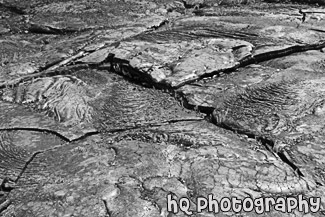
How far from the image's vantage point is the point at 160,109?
3547mm

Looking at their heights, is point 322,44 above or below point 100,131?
above

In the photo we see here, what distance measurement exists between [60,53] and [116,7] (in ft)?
4.19

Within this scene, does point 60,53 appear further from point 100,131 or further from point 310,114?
point 310,114

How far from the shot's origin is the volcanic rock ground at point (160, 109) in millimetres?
2734

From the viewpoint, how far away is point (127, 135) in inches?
127

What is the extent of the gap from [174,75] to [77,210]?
153 cm

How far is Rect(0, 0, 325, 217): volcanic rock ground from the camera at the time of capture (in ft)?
8.97

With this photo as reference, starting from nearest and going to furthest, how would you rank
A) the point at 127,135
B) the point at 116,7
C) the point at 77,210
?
the point at 77,210
the point at 127,135
the point at 116,7

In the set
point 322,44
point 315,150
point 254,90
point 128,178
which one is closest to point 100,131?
point 128,178

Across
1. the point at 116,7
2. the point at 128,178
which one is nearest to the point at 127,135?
the point at 128,178

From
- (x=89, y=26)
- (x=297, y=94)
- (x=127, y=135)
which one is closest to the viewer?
(x=127, y=135)

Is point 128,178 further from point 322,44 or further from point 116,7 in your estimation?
point 116,7

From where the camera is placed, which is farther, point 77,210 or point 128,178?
point 128,178

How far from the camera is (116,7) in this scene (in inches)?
218
